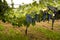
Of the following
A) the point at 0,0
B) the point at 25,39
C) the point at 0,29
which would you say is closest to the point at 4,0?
the point at 0,0

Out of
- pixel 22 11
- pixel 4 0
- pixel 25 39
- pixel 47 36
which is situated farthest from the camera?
pixel 47 36

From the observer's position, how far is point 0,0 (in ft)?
15.5

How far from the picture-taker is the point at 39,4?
139 inches

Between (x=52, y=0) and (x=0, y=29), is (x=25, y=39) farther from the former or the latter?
(x=52, y=0)

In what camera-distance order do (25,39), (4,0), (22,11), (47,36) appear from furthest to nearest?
(47,36) → (25,39) → (4,0) → (22,11)

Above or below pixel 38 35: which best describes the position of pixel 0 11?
above

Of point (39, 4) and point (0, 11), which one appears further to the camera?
point (0, 11)

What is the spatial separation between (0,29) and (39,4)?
19.1 feet

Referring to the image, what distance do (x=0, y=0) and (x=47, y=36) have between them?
4.71 meters

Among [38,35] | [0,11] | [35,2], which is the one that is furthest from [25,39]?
[35,2]

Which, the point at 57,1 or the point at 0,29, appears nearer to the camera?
the point at 57,1

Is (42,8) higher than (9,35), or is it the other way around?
(42,8)

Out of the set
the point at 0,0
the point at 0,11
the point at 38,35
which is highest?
the point at 0,0

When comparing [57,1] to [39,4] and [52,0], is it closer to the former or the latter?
[52,0]
